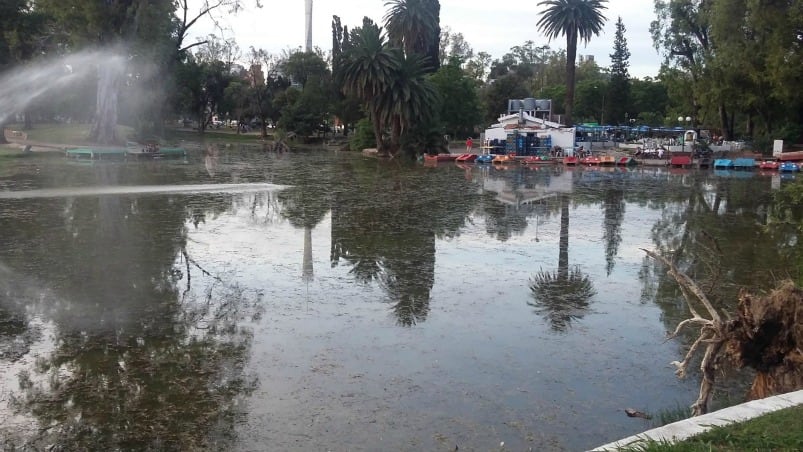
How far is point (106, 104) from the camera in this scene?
46594 millimetres

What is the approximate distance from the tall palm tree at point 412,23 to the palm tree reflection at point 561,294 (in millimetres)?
51425

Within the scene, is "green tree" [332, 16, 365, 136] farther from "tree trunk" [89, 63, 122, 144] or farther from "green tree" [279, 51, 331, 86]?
"tree trunk" [89, 63, 122, 144]

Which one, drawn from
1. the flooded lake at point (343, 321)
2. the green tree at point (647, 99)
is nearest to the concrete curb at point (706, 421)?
the flooded lake at point (343, 321)

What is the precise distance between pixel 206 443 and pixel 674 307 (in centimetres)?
762

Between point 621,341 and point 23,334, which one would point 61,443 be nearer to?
point 23,334

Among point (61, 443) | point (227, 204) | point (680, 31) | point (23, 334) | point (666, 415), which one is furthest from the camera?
point (680, 31)

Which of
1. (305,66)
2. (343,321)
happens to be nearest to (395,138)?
(305,66)

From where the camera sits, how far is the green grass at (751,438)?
471 cm

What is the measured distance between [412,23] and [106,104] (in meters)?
27.6

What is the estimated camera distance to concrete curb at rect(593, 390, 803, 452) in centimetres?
512

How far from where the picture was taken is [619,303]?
11.2 metres

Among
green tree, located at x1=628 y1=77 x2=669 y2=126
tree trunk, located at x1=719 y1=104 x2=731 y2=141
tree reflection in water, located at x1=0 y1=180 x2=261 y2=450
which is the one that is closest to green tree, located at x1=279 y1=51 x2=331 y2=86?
green tree, located at x1=628 y1=77 x2=669 y2=126

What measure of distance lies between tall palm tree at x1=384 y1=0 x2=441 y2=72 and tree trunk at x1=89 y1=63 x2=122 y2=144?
82.7 feet

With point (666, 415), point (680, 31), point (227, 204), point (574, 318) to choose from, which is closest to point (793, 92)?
point (680, 31)
